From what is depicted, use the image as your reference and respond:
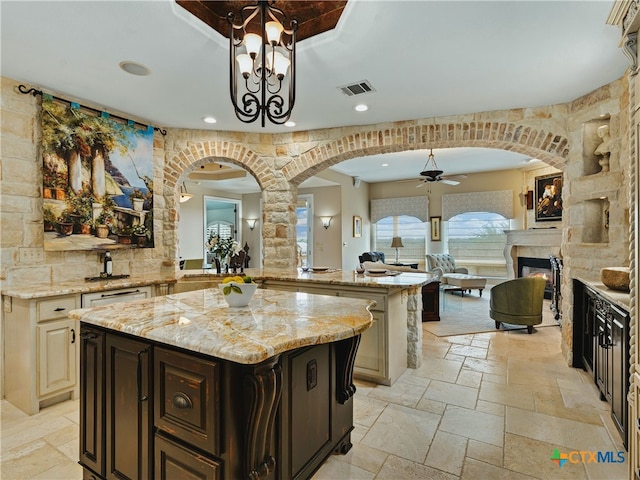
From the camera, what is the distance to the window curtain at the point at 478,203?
25.6 ft

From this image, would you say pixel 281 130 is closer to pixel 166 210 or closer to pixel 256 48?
pixel 166 210

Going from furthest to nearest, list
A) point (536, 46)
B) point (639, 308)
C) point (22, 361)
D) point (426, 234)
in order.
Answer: point (426, 234)
point (22, 361)
point (536, 46)
point (639, 308)

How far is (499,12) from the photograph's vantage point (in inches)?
80.0

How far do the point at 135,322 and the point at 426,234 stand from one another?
826 centimetres

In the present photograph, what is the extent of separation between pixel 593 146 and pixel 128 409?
432cm

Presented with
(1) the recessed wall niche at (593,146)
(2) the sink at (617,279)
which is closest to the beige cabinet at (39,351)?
(2) the sink at (617,279)

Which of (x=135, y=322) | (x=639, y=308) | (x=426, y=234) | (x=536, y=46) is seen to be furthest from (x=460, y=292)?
(x=135, y=322)

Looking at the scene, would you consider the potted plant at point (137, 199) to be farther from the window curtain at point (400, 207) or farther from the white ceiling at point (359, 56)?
the window curtain at point (400, 207)

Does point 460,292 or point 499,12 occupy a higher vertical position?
point 499,12

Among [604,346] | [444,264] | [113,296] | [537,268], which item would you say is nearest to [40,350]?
[113,296]

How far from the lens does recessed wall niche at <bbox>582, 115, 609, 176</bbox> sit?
320cm

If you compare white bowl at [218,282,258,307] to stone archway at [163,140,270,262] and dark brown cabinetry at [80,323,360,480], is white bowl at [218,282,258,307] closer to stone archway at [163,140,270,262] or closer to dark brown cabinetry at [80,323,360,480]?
dark brown cabinetry at [80,323,360,480]

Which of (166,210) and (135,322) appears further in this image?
(166,210)

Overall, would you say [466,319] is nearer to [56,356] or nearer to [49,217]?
[56,356]
